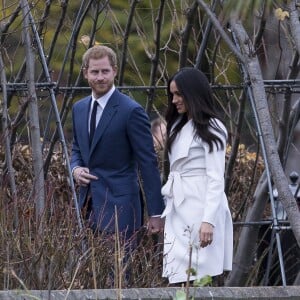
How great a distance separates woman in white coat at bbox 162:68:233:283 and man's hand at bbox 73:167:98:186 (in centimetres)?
50

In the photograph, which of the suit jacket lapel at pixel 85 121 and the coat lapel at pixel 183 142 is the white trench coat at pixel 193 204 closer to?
the coat lapel at pixel 183 142

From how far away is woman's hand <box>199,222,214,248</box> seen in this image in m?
6.39

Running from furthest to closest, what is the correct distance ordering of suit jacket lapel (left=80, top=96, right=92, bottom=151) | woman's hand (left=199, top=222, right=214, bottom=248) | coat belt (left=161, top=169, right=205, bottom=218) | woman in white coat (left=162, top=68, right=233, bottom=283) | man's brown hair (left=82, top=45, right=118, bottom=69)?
1. suit jacket lapel (left=80, top=96, right=92, bottom=151)
2. man's brown hair (left=82, top=45, right=118, bottom=69)
3. coat belt (left=161, top=169, right=205, bottom=218)
4. woman in white coat (left=162, top=68, right=233, bottom=283)
5. woman's hand (left=199, top=222, right=214, bottom=248)

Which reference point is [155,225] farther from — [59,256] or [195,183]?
[59,256]

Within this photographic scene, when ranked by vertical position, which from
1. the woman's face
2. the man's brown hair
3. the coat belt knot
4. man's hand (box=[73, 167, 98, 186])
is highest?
the man's brown hair

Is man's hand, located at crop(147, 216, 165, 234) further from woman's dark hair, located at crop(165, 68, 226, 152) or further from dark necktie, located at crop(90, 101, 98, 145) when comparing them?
dark necktie, located at crop(90, 101, 98, 145)

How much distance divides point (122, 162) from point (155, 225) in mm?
447

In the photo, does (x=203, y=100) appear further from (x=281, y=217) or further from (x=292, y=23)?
(x=281, y=217)

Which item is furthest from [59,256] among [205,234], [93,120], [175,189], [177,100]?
[93,120]

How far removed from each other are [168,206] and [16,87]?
2.03 metres

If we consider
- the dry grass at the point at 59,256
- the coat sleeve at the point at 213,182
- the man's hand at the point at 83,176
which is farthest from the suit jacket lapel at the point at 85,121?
the coat sleeve at the point at 213,182

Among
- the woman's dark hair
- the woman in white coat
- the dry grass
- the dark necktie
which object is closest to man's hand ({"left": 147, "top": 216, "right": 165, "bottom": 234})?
the woman in white coat

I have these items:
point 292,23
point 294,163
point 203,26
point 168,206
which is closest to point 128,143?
point 168,206

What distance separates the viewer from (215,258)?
6590mm
